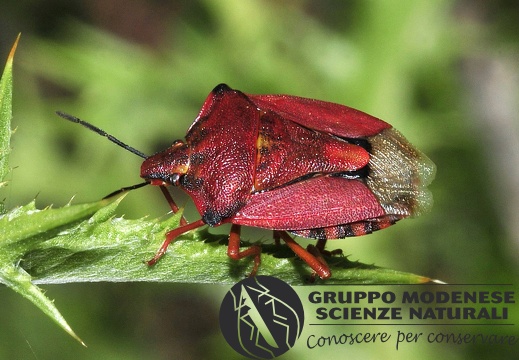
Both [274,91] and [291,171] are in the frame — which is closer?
[291,171]

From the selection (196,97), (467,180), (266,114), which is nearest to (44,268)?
(266,114)

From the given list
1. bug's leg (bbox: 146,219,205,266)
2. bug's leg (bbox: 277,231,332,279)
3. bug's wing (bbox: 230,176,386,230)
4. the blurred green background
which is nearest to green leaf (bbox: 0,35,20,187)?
bug's leg (bbox: 146,219,205,266)

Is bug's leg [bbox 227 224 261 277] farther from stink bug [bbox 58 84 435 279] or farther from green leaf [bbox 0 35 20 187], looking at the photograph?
green leaf [bbox 0 35 20 187]

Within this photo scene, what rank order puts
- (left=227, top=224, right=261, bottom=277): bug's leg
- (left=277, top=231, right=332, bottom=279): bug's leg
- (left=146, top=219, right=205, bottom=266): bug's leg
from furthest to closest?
(left=277, top=231, right=332, bottom=279): bug's leg
(left=227, top=224, right=261, bottom=277): bug's leg
(left=146, top=219, right=205, bottom=266): bug's leg

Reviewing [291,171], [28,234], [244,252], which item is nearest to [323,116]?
[291,171]

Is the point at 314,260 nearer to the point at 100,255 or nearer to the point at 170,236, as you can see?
the point at 170,236

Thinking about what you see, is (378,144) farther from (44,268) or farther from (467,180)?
(467,180)

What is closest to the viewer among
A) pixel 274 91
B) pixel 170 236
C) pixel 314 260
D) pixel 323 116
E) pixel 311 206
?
pixel 170 236
